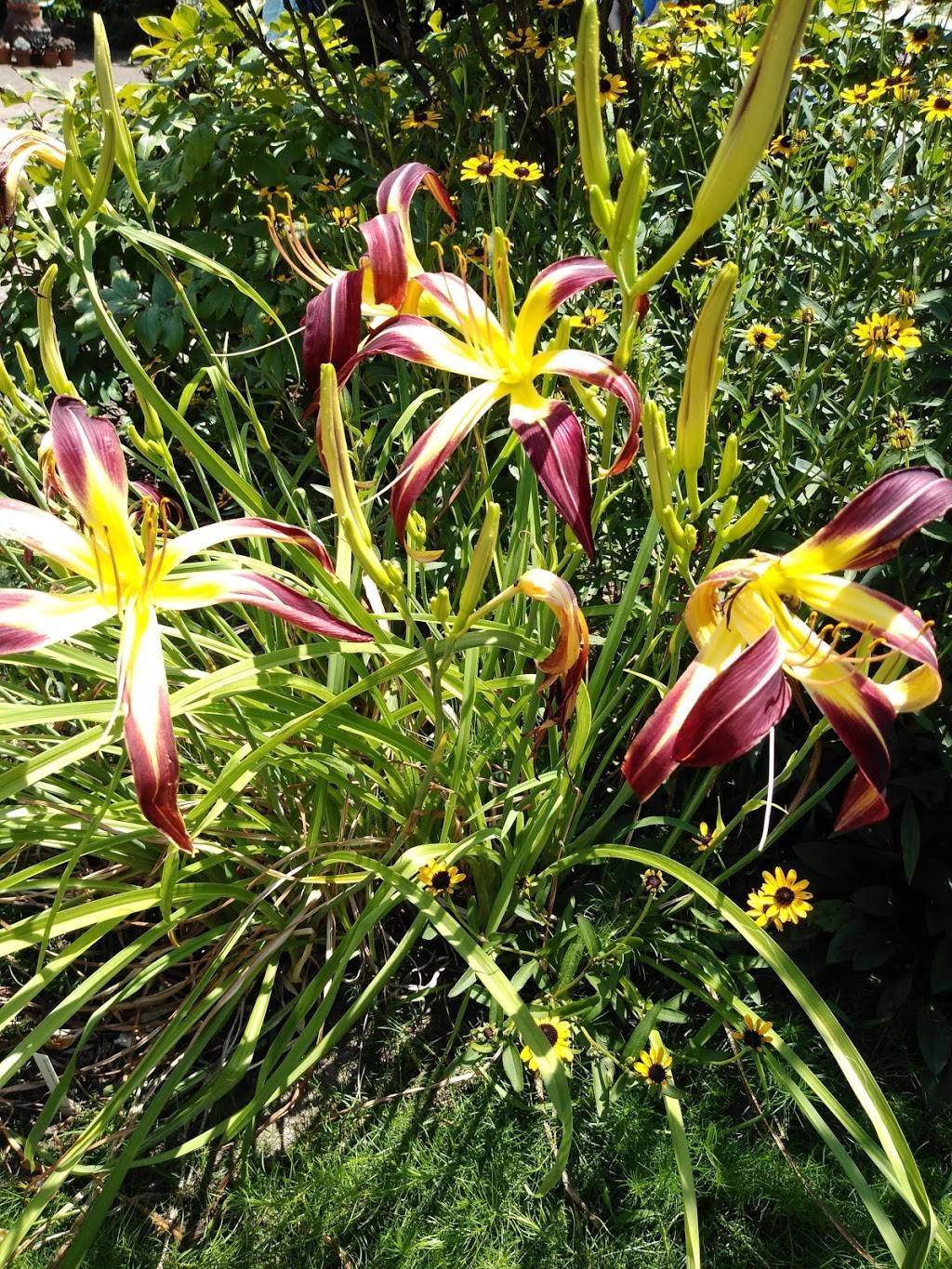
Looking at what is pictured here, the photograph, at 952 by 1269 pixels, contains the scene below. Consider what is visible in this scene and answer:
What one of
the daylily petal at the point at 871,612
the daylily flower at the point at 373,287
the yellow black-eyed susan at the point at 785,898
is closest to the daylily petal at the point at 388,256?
the daylily flower at the point at 373,287

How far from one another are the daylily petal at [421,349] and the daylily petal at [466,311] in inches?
1.0

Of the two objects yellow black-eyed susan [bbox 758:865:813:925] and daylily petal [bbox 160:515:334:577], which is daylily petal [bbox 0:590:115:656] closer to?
daylily petal [bbox 160:515:334:577]

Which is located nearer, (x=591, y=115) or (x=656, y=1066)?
(x=591, y=115)

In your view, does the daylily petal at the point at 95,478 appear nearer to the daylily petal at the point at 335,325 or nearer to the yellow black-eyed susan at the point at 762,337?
the daylily petal at the point at 335,325

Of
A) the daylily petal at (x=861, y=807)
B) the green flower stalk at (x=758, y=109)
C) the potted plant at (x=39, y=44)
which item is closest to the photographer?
the green flower stalk at (x=758, y=109)

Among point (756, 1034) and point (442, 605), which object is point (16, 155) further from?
point (756, 1034)

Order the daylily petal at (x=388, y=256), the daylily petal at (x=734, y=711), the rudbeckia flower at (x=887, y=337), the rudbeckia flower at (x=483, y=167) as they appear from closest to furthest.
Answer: the daylily petal at (x=734, y=711) → the daylily petal at (x=388, y=256) → the rudbeckia flower at (x=887, y=337) → the rudbeckia flower at (x=483, y=167)

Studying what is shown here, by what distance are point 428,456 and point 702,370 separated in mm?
279

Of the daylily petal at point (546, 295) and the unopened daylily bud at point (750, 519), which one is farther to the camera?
the daylily petal at point (546, 295)

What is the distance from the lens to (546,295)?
1.17 metres

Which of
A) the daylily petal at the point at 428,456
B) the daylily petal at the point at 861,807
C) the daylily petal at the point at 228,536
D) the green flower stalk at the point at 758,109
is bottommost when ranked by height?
the daylily petal at the point at 861,807

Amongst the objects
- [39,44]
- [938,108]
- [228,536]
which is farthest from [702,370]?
[39,44]

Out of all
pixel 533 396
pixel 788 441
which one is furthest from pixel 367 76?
pixel 533 396

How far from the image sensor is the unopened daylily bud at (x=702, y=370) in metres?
0.88
